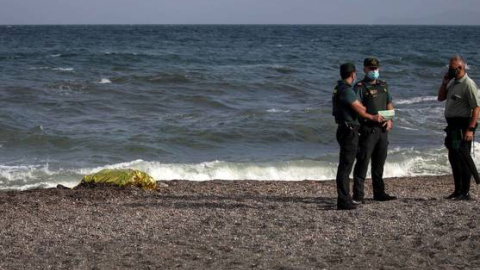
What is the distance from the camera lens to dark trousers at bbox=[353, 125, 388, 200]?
30.4 feet

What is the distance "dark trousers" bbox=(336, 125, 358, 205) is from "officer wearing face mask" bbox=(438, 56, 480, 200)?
135 centimetres

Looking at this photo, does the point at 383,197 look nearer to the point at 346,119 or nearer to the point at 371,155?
the point at 371,155

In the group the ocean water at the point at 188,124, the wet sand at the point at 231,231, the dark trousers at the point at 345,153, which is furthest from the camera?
the ocean water at the point at 188,124

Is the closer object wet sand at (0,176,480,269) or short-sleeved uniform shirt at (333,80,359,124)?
wet sand at (0,176,480,269)

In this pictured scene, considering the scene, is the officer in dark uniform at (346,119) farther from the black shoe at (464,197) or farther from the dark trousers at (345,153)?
the black shoe at (464,197)

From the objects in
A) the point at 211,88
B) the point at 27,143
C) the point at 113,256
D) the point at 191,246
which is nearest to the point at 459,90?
the point at 191,246

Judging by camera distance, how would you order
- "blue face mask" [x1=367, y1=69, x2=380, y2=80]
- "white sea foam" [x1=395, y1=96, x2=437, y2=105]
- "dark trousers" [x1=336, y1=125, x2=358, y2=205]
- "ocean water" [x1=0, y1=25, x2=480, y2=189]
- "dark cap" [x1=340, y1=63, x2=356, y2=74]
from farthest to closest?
"white sea foam" [x1=395, y1=96, x2=437, y2=105], "ocean water" [x1=0, y1=25, x2=480, y2=189], "blue face mask" [x1=367, y1=69, x2=380, y2=80], "dark trousers" [x1=336, y1=125, x2=358, y2=205], "dark cap" [x1=340, y1=63, x2=356, y2=74]

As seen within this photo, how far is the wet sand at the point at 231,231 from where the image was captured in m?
7.28

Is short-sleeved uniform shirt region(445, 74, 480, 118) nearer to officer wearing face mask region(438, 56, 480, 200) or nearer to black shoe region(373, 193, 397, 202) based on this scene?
officer wearing face mask region(438, 56, 480, 200)

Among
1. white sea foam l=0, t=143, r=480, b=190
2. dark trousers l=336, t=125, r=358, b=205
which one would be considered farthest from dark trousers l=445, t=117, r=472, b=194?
white sea foam l=0, t=143, r=480, b=190

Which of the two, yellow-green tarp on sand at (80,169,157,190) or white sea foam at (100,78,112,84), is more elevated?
white sea foam at (100,78,112,84)

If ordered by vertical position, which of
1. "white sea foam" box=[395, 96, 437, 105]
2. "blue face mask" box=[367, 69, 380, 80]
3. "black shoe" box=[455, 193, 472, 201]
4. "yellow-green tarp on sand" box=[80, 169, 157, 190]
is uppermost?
"blue face mask" box=[367, 69, 380, 80]

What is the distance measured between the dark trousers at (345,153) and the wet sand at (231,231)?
0.25 metres

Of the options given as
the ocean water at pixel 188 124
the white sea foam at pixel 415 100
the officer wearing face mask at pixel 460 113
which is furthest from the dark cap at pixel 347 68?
the white sea foam at pixel 415 100
